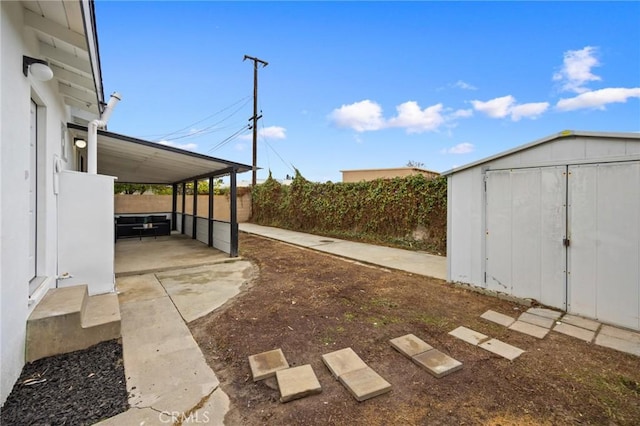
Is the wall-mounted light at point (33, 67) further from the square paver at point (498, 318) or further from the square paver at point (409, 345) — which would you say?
the square paver at point (498, 318)

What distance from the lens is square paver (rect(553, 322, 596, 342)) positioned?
2.88 metres

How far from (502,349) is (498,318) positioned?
0.85m

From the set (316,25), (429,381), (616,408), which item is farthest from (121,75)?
(616,408)

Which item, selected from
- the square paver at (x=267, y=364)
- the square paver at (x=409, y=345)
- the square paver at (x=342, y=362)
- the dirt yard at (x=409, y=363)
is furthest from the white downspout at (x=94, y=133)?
the square paver at (x=409, y=345)

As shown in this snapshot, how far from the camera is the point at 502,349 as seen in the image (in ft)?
8.70

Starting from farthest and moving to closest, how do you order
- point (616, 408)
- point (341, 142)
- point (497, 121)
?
point (341, 142) → point (497, 121) → point (616, 408)

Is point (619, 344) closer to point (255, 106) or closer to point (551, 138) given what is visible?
point (551, 138)

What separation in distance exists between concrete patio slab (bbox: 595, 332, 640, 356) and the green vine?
4541 millimetres

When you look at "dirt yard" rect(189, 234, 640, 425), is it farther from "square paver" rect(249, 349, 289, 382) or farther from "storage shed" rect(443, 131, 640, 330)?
"storage shed" rect(443, 131, 640, 330)

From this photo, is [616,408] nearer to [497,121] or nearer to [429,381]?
[429,381]

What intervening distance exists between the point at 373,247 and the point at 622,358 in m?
5.97

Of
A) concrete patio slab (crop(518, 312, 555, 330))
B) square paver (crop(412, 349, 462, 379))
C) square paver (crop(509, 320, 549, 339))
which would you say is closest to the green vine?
concrete patio slab (crop(518, 312, 555, 330))

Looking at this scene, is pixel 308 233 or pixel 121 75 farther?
pixel 308 233

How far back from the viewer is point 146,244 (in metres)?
8.59
